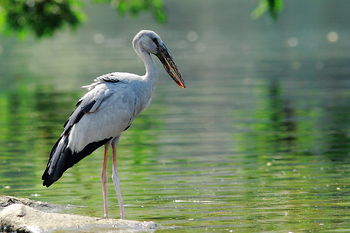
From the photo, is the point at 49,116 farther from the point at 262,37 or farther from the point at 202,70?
the point at 262,37

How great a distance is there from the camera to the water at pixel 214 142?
11.9m

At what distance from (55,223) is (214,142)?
849 cm

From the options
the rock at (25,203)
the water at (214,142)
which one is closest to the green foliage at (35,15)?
the water at (214,142)

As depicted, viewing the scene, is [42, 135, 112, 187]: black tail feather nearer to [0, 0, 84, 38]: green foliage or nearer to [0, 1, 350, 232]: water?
[0, 1, 350, 232]: water

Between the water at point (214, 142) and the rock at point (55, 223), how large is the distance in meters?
0.46

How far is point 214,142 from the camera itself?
1888cm

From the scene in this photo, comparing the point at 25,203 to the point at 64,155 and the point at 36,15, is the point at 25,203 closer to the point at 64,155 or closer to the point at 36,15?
the point at 64,155

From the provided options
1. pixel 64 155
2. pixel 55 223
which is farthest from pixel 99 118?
pixel 55 223

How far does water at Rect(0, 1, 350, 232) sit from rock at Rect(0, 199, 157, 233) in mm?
455

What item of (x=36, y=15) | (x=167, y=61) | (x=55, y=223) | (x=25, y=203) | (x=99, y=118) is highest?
(x=167, y=61)

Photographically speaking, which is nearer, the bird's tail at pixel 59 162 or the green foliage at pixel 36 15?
the bird's tail at pixel 59 162

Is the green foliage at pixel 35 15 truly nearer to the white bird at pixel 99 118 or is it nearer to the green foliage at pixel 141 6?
the green foliage at pixel 141 6

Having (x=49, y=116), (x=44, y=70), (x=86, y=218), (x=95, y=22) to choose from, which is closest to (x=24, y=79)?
(x=44, y=70)

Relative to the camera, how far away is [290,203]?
39.2ft
